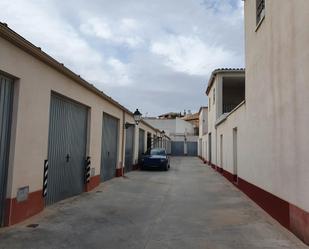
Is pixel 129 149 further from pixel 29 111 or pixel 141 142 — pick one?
pixel 29 111

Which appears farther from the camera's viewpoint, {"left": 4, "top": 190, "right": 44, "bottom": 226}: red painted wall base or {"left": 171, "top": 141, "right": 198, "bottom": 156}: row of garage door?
{"left": 171, "top": 141, "right": 198, "bottom": 156}: row of garage door

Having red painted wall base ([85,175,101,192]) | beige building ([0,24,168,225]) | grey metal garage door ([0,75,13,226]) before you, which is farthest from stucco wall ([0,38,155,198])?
red painted wall base ([85,175,101,192])

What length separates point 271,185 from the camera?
8547 mm

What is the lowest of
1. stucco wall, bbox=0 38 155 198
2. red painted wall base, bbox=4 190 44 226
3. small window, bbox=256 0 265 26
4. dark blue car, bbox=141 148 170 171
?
red painted wall base, bbox=4 190 44 226

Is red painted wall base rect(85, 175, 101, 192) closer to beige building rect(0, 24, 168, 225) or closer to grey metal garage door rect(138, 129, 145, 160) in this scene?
beige building rect(0, 24, 168, 225)

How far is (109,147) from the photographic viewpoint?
16016 mm

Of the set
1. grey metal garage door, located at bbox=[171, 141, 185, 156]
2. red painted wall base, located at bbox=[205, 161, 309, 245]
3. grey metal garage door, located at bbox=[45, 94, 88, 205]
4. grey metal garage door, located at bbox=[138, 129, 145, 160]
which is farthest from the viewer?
grey metal garage door, located at bbox=[171, 141, 185, 156]

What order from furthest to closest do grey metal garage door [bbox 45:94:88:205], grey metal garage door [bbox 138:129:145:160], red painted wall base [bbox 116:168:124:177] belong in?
1. grey metal garage door [bbox 138:129:145:160]
2. red painted wall base [bbox 116:168:124:177]
3. grey metal garage door [bbox 45:94:88:205]

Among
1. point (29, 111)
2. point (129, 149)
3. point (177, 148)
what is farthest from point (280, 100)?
point (177, 148)

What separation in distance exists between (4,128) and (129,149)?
14715 mm

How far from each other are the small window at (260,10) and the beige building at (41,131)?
562 cm

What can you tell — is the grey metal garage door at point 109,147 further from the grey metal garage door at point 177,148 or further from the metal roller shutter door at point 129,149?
the grey metal garage door at point 177,148

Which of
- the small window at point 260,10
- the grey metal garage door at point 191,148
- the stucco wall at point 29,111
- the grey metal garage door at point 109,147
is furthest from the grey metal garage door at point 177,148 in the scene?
the stucco wall at point 29,111

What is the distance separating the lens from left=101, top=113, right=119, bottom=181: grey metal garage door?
15.0 metres
